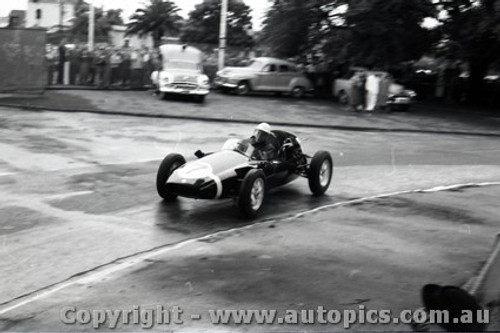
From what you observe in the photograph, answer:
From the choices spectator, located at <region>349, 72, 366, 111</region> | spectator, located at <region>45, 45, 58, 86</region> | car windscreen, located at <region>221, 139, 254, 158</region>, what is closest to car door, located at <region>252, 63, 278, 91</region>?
spectator, located at <region>349, 72, 366, 111</region>

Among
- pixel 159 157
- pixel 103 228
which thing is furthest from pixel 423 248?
pixel 159 157

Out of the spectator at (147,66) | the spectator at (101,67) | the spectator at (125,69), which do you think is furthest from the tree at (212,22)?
the spectator at (101,67)

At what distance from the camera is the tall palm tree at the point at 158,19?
7394 cm

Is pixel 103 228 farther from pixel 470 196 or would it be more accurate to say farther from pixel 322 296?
pixel 470 196

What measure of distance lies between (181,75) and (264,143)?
17.9m

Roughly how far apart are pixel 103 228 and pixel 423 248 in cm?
413

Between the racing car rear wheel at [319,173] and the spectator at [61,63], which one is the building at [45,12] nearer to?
the spectator at [61,63]

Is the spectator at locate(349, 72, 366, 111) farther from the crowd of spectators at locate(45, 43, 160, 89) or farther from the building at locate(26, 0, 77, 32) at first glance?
the building at locate(26, 0, 77, 32)

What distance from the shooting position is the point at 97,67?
1261 inches

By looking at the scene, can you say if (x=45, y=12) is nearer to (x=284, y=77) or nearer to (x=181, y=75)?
(x=284, y=77)

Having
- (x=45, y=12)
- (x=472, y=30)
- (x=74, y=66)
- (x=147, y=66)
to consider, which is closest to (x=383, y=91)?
(x=472, y=30)

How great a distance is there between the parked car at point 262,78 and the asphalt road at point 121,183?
11359 mm

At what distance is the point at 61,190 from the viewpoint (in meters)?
11.1

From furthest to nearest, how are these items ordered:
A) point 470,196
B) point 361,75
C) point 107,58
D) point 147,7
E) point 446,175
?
point 147,7, point 107,58, point 361,75, point 446,175, point 470,196
